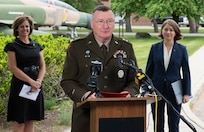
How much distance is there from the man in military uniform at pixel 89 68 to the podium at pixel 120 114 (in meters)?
0.32

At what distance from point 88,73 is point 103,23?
0.38 m

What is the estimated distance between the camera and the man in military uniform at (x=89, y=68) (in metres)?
3.42

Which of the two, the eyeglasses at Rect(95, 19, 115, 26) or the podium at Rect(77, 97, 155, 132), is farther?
the eyeglasses at Rect(95, 19, 115, 26)

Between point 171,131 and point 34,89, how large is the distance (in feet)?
5.97

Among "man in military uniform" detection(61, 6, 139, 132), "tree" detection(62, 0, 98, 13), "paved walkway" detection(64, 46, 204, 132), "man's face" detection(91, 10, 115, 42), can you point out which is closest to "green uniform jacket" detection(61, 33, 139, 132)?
"man in military uniform" detection(61, 6, 139, 132)

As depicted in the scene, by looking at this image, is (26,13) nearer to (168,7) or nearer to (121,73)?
(121,73)

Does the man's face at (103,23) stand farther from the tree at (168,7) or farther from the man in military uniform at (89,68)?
the tree at (168,7)

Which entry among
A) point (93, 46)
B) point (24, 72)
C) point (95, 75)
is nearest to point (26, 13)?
point (24, 72)

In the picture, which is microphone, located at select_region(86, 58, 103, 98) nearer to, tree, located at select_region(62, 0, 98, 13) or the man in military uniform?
the man in military uniform

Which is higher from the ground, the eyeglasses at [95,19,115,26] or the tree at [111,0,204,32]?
the eyeglasses at [95,19,115,26]

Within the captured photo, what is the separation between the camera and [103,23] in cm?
332

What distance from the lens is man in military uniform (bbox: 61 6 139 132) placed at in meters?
3.42

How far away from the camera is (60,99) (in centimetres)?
1020

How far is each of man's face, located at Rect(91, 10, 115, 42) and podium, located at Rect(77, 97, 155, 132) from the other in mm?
→ 552
